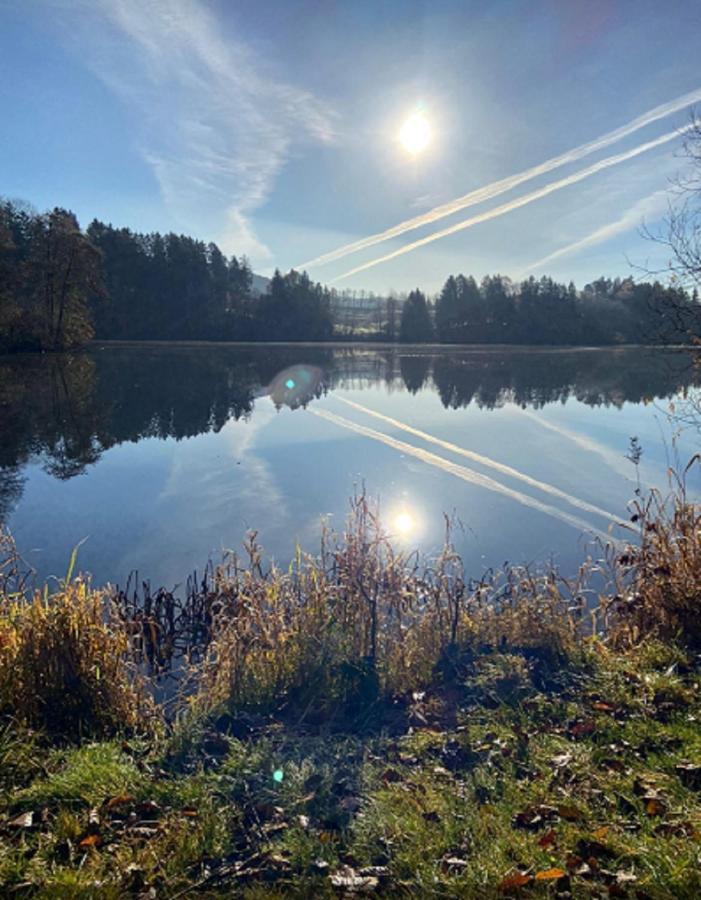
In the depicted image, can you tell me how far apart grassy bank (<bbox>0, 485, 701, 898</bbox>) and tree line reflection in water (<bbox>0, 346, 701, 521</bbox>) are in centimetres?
543

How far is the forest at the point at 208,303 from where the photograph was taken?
43.0 meters

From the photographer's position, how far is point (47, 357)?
4119 centimetres

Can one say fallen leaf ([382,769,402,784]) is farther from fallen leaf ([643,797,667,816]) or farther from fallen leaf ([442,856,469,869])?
fallen leaf ([643,797,667,816])

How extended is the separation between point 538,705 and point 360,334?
88901 millimetres

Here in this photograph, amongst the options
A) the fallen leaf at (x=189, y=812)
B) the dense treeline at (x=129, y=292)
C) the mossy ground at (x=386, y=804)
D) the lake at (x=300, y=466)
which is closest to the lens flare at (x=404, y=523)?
the lake at (x=300, y=466)

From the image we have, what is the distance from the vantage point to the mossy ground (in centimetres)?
254

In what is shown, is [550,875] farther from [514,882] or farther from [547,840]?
[547,840]

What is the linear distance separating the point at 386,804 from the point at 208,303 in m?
78.2

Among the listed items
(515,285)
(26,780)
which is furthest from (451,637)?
(515,285)

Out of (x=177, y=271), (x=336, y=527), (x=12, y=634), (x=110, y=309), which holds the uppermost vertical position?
(x=177, y=271)

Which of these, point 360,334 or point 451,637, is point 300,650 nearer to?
point 451,637

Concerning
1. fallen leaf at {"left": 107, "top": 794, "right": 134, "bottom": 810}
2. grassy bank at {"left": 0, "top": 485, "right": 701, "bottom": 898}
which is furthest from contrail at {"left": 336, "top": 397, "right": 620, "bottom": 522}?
fallen leaf at {"left": 107, "top": 794, "right": 134, "bottom": 810}

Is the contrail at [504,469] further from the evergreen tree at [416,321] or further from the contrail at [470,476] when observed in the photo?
the evergreen tree at [416,321]

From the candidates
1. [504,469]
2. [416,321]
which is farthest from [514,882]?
[416,321]
